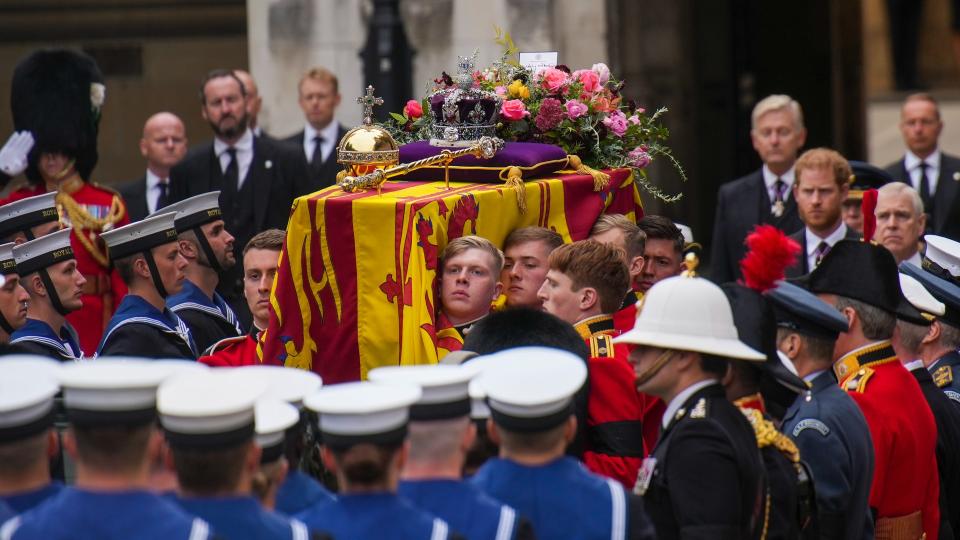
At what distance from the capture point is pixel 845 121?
1527 cm

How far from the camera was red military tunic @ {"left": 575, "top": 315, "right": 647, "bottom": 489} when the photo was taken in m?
6.04

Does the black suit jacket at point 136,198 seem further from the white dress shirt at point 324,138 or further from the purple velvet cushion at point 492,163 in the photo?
the purple velvet cushion at point 492,163

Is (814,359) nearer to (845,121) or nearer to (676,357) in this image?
A: (676,357)

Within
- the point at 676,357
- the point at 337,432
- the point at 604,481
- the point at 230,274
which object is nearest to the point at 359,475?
the point at 337,432

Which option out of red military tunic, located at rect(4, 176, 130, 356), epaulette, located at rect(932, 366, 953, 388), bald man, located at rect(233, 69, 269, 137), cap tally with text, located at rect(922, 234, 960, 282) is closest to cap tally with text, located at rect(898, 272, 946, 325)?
epaulette, located at rect(932, 366, 953, 388)

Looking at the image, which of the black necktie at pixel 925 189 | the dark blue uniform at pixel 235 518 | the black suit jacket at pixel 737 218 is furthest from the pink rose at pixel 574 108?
the dark blue uniform at pixel 235 518

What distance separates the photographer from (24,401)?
14.0 feet

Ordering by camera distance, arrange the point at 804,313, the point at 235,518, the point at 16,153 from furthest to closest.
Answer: the point at 16,153
the point at 804,313
the point at 235,518

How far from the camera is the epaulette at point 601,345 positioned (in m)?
6.38

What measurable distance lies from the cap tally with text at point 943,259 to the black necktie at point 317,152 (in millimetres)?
4682

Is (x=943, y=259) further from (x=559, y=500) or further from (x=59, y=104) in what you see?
(x=59, y=104)

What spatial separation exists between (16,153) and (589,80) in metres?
3.55

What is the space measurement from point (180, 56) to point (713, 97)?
494cm

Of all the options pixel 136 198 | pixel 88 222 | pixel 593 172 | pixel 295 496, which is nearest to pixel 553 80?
pixel 593 172
